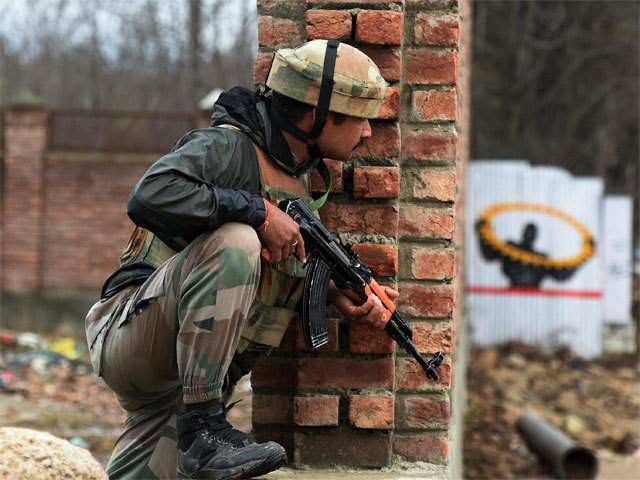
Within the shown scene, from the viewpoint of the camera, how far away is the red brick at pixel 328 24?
228 centimetres

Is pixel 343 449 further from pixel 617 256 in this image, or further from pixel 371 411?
pixel 617 256

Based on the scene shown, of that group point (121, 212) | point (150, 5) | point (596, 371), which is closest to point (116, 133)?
point (121, 212)

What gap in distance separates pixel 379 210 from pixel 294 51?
0.60 metres

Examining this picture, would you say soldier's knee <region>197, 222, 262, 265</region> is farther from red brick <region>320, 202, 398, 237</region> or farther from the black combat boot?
red brick <region>320, 202, 398, 237</region>

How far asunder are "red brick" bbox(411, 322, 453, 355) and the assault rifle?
0.67 ft

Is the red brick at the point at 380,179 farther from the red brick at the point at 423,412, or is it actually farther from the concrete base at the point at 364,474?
the concrete base at the point at 364,474

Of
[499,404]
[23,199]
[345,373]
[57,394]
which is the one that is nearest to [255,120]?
[345,373]

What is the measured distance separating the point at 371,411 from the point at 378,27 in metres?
1.21

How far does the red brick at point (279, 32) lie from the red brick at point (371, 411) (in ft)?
3.82

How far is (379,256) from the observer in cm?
233

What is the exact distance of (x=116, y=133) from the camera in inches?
416

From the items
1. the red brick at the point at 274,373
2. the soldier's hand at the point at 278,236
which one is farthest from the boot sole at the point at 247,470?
the red brick at the point at 274,373

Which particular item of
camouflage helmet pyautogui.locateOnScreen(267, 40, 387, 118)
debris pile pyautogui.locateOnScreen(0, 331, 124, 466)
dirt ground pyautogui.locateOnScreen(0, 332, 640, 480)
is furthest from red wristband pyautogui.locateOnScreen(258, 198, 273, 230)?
dirt ground pyautogui.locateOnScreen(0, 332, 640, 480)

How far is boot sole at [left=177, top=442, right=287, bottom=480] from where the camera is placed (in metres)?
1.76
